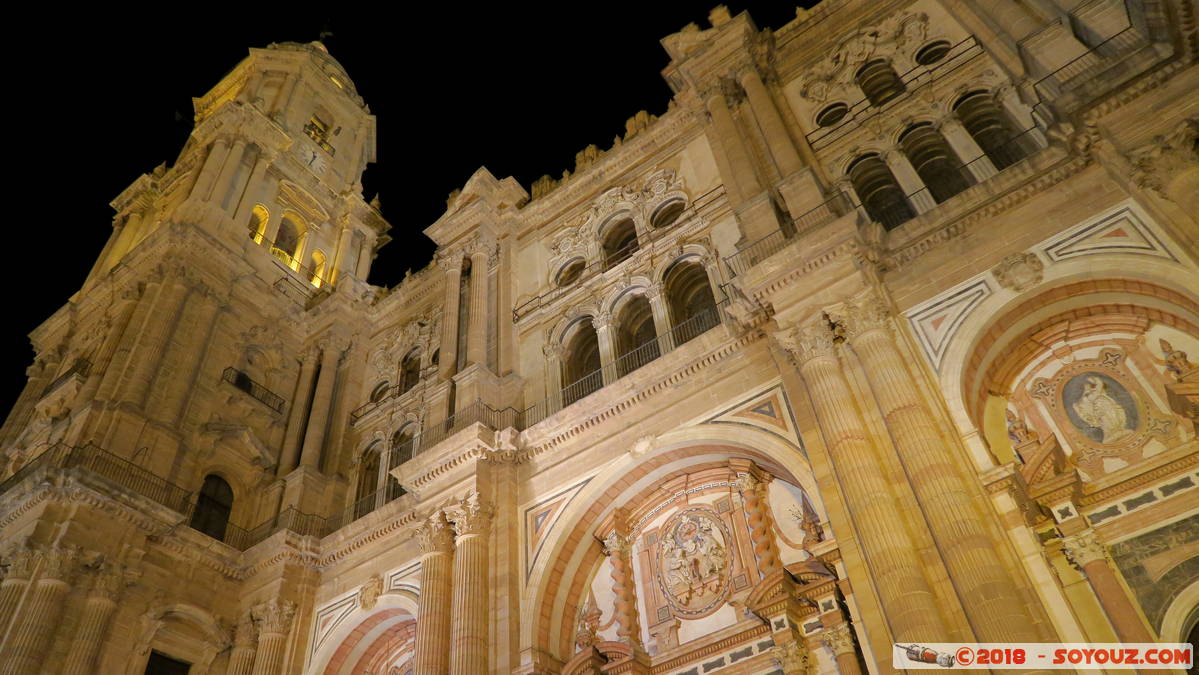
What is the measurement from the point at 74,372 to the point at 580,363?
13.5 m

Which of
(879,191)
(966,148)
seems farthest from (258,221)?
(966,148)

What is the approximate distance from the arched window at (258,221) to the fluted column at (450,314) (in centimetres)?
845

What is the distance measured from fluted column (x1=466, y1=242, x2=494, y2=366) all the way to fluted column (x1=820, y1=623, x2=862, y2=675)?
9.10 m

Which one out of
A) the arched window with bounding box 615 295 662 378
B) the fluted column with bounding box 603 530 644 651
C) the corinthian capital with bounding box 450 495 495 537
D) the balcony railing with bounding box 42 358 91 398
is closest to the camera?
the fluted column with bounding box 603 530 644 651

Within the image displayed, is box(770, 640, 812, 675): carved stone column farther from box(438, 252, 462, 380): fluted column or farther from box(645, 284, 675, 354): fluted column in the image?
box(438, 252, 462, 380): fluted column

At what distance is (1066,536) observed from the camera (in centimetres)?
989

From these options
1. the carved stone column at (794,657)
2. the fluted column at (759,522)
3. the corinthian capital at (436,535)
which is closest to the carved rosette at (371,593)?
the corinthian capital at (436,535)

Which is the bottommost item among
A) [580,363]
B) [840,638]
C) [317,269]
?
[840,638]

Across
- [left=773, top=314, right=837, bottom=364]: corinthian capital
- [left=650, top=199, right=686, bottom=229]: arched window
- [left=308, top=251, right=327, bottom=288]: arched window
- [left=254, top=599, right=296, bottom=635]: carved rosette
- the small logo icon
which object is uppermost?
[left=308, top=251, right=327, bottom=288]: arched window

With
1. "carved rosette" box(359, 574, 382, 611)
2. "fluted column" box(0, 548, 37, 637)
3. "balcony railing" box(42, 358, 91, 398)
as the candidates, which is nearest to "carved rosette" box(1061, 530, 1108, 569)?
"carved rosette" box(359, 574, 382, 611)

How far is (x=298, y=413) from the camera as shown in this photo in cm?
2117

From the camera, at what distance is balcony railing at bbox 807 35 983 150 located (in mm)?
15414

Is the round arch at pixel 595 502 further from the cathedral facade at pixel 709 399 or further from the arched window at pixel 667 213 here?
the arched window at pixel 667 213

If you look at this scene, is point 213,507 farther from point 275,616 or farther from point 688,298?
point 688,298
